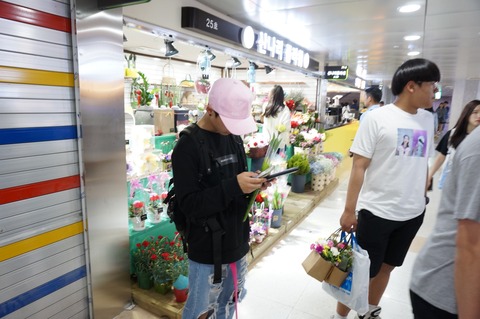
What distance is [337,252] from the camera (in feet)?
6.49

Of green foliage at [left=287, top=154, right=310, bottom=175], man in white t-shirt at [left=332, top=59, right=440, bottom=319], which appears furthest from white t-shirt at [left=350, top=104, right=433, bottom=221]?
green foliage at [left=287, top=154, right=310, bottom=175]

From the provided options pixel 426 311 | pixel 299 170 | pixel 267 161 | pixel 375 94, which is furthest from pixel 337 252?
pixel 299 170

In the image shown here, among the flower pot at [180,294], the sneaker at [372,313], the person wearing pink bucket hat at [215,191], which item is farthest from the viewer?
the flower pot at [180,294]

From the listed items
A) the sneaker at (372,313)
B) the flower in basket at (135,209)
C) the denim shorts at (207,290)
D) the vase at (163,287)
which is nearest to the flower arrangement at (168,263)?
the vase at (163,287)

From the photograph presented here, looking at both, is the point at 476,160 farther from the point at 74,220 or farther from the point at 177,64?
the point at 177,64

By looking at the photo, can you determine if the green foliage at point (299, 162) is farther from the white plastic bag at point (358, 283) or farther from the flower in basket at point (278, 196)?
the white plastic bag at point (358, 283)

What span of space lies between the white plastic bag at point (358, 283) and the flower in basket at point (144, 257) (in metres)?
1.51

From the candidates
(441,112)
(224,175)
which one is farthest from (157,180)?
(441,112)

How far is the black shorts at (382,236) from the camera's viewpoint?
6.48 feet

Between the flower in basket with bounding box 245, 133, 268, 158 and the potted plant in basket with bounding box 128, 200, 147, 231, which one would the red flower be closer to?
the potted plant in basket with bounding box 128, 200, 147, 231

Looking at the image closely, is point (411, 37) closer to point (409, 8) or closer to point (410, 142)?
point (409, 8)

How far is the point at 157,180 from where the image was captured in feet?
9.95

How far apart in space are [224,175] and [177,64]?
401 inches

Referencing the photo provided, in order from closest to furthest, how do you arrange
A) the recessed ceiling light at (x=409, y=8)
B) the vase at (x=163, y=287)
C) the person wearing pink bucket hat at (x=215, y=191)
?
the person wearing pink bucket hat at (x=215, y=191), the vase at (x=163, y=287), the recessed ceiling light at (x=409, y=8)
